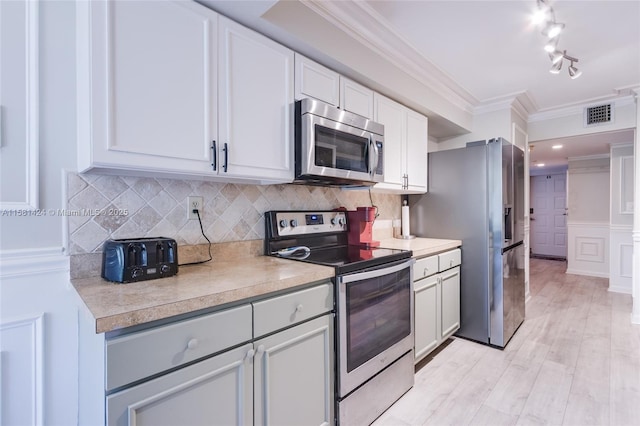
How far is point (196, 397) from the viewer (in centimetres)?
104

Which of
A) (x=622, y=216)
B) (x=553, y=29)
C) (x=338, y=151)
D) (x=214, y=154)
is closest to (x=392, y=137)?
(x=338, y=151)

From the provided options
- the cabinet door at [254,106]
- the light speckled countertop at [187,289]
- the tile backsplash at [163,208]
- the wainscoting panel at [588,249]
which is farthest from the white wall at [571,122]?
the light speckled countertop at [187,289]

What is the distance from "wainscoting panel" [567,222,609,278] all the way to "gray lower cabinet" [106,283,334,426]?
246 inches

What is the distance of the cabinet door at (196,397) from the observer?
2.94ft

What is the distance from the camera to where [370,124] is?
2109 millimetres

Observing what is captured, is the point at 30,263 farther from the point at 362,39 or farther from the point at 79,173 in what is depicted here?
the point at 362,39

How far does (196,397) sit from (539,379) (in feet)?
7.75

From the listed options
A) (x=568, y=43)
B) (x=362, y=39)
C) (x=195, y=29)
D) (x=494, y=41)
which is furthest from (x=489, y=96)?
(x=195, y=29)

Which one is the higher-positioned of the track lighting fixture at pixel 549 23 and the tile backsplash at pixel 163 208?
the track lighting fixture at pixel 549 23

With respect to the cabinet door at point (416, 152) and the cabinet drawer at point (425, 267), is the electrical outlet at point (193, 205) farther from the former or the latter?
the cabinet door at point (416, 152)

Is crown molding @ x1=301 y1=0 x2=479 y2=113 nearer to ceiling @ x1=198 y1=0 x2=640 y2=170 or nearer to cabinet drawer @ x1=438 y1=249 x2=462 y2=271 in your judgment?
ceiling @ x1=198 y1=0 x2=640 y2=170

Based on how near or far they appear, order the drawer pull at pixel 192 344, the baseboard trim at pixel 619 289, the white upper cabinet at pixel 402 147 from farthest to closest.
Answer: the baseboard trim at pixel 619 289
the white upper cabinet at pixel 402 147
the drawer pull at pixel 192 344

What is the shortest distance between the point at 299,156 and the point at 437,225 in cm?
182

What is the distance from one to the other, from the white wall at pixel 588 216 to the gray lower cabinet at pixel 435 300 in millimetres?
4499
